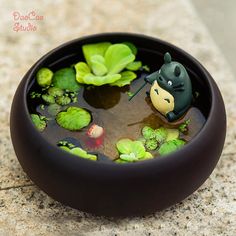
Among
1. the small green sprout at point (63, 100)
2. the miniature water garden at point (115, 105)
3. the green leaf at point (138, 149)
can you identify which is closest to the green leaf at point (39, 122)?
the miniature water garden at point (115, 105)

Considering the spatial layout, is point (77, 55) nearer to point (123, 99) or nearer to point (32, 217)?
point (123, 99)

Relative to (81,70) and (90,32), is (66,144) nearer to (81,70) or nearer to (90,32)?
(81,70)

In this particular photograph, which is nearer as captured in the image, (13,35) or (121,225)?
(121,225)

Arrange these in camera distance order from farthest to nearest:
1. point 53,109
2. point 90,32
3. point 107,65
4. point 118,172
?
point 90,32 → point 107,65 → point 53,109 → point 118,172

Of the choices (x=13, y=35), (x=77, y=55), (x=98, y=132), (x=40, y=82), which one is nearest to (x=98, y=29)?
(x=13, y=35)

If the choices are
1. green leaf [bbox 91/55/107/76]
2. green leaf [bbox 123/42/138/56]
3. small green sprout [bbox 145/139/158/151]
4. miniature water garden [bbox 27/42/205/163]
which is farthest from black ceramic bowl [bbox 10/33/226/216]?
green leaf [bbox 123/42/138/56]

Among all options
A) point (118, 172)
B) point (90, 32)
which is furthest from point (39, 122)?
point (90, 32)

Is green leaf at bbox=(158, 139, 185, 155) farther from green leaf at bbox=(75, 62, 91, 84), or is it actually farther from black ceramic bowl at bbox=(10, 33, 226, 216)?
green leaf at bbox=(75, 62, 91, 84)
